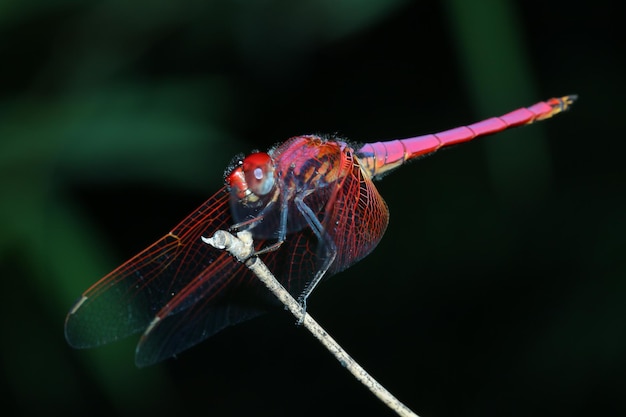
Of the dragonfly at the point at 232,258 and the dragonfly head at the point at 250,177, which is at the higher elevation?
the dragonfly head at the point at 250,177

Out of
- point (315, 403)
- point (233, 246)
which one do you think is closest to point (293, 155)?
point (233, 246)

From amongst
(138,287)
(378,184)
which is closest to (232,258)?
(138,287)

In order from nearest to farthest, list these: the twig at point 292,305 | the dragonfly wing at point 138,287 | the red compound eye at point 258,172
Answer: the twig at point 292,305 → the red compound eye at point 258,172 → the dragonfly wing at point 138,287

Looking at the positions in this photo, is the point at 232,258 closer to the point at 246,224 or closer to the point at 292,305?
the point at 246,224

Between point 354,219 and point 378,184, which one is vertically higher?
point 354,219

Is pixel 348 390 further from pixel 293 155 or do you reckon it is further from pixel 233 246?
pixel 233 246

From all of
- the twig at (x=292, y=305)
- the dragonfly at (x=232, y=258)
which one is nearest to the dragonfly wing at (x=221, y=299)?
the dragonfly at (x=232, y=258)

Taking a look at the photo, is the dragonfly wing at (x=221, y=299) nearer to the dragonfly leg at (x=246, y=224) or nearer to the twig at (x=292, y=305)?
the dragonfly leg at (x=246, y=224)

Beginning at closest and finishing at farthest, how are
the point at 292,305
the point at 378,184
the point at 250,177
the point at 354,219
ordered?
1. the point at 292,305
2. the point at 250,177
3. the point at 354,219
4. the point at 378,184
